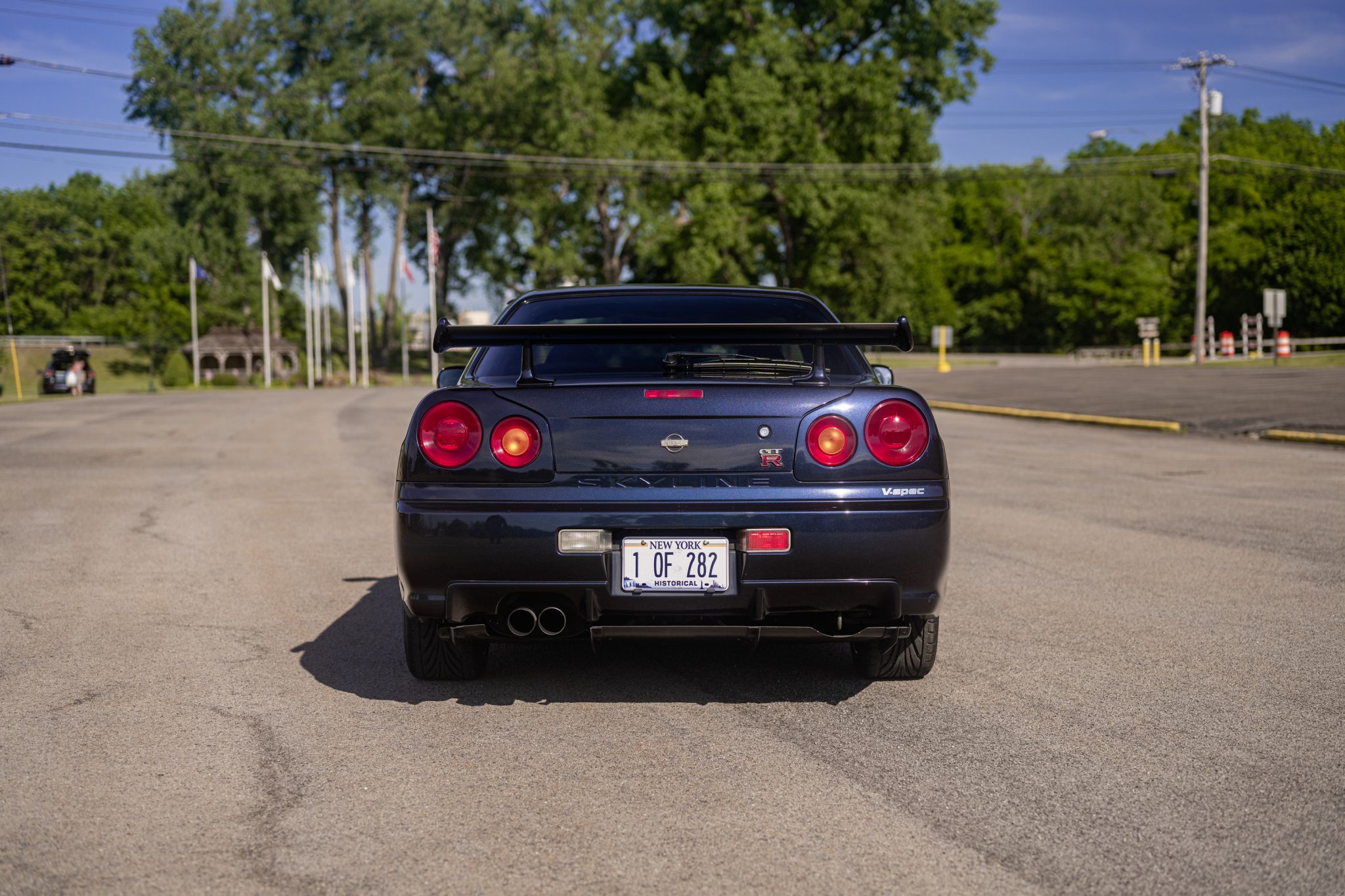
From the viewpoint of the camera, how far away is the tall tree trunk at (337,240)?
69.1 m

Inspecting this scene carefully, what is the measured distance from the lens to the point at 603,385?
4.45 meters

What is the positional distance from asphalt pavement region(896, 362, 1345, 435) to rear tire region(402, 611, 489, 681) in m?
15.1

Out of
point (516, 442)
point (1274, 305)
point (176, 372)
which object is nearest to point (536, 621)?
A: point (516, 442)

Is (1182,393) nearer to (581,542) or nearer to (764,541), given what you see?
(764,541)

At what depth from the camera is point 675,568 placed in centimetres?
428

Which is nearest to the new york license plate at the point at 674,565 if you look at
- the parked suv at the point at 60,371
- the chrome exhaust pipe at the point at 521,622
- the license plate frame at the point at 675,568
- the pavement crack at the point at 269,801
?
the license plate frame at the point at 675,568

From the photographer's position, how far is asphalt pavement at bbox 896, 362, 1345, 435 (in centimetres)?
1903

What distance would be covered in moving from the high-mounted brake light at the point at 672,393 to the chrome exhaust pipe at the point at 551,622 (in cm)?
81

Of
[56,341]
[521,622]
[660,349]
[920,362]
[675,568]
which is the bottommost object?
[521,622]

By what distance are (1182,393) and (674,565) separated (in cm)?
Answer: 2333

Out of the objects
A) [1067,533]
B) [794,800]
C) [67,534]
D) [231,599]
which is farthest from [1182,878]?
[67,534]

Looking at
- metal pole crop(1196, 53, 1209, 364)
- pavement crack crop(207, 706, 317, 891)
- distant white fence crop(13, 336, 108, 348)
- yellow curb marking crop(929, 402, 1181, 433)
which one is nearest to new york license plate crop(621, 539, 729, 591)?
pavement crack crop(207, 706, 317, 891)

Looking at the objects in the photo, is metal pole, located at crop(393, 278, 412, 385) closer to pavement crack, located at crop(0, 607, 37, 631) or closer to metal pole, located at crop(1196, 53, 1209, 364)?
metal pole, located at crop(1196, 53, 1209, 364)

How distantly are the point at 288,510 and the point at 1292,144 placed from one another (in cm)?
8410
